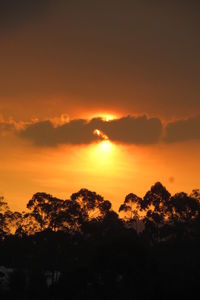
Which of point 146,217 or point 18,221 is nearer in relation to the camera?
point 146,217

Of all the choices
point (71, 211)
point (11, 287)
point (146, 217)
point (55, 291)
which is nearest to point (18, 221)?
point (71, 211)

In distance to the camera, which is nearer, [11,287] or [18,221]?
[11,287]

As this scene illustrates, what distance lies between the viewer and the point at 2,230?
128500mm

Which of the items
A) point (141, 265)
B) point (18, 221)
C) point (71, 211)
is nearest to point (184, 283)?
point (141, 265)

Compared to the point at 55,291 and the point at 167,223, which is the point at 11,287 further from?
the point at 167,223

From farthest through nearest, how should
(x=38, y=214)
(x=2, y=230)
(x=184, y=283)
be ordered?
(x=2, y=230), (x=38, y=214), (x=184, y=283)

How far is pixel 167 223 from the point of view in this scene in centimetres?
11544

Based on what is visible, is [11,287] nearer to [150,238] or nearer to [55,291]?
[55,291]

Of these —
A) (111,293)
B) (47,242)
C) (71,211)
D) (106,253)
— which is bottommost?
(111,293)

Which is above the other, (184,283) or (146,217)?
(146,217)

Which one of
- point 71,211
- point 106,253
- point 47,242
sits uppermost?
point 71,211

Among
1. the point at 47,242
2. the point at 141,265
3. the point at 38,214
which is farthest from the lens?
the point at 38,214

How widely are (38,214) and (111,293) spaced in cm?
5873

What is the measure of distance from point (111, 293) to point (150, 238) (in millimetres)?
50793
